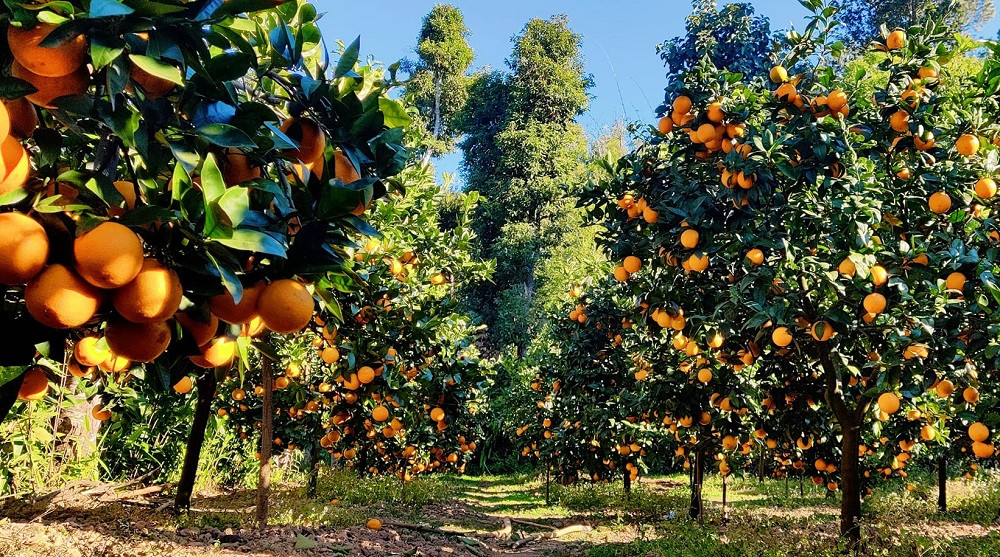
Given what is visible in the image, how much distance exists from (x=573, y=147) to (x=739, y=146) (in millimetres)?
22096

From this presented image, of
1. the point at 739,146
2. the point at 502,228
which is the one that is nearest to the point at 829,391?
the point at 739,146

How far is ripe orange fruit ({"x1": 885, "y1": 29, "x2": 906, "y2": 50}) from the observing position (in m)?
3.51

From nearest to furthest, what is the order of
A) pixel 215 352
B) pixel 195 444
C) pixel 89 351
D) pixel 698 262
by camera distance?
pixel 215 352 < pixel 89 351 < pixel 698 262 < pixel 195 444

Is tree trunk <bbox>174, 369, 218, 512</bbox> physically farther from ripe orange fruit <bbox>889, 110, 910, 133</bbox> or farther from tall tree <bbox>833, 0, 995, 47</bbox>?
tall tree <bbox>833, 0, 995, 47</bbox>

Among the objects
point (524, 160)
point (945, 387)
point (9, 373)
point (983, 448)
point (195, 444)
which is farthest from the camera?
point (524, 160)

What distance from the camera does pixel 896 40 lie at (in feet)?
11.7

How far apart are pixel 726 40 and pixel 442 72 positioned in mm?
21245

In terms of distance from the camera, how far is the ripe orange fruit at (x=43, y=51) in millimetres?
822

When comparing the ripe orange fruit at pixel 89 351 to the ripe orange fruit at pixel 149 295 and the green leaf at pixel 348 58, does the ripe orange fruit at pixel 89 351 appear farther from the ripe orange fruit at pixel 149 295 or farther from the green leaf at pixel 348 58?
the green leaf at pixel 348 58

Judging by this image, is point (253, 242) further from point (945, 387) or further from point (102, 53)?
point (945, 387)

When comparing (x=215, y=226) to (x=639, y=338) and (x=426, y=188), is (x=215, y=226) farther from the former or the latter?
(x=639, y=338)

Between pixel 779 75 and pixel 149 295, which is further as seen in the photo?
pixel 779 75

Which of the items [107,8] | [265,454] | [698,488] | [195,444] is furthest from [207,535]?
[698,488]

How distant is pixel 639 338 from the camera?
7109 millimetres
